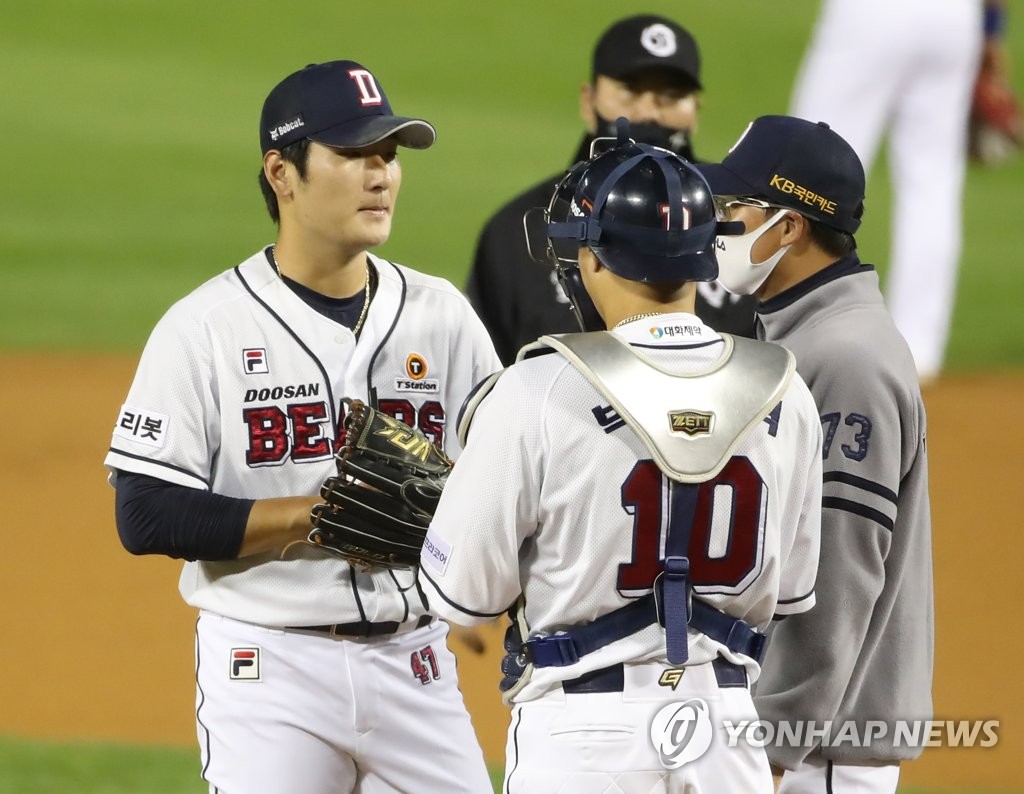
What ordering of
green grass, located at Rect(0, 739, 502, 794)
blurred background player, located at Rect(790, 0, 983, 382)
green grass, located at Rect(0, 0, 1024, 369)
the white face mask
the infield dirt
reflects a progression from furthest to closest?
1. green grass, located at Rect(0, 0, 1024, 369)
2. blurred background player, located at Rect(790, 0, 983, 382)
3. the infield dirt
4. green grass, located at Rect(0, 739, 502, 794)
5. the white face mask

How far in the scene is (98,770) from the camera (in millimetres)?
4992

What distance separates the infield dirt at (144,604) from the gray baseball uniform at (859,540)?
1902 mm

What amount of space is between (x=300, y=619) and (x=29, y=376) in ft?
24.9

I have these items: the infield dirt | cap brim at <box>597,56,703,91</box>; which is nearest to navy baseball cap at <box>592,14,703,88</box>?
cap brim at <box>597,56,703,91</box>

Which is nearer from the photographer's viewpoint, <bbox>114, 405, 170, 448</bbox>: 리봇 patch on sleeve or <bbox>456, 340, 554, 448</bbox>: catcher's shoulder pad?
<bbox>456, 340, 554, 448</bbox>: catcher's shoulder pad

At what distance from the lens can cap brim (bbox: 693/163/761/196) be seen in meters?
3.20

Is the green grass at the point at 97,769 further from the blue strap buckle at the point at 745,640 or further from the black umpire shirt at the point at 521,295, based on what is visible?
the blue strap buckle at the point at 745,640

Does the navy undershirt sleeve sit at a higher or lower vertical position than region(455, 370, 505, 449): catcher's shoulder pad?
lower

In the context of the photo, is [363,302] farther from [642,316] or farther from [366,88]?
[642,316]

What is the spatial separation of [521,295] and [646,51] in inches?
40.4

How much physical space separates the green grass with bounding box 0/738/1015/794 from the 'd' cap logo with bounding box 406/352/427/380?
2.07 metres

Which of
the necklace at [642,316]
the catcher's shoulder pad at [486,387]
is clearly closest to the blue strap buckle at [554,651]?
the catcher's shoulder pad at [486,387]

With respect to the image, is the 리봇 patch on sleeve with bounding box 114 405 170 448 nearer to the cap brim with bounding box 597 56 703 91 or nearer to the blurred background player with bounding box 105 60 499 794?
the blurred background player with bounding box 105 60 499 794

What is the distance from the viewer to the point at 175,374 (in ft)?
10.1
